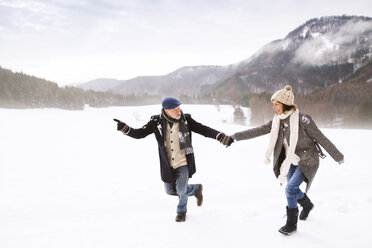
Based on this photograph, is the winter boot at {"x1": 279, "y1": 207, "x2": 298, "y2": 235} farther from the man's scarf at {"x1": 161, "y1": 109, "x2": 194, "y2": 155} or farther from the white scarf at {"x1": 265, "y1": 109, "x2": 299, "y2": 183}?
the man's scarf at {"x1": 161, "y1": 109, "x2": 194, "y2": 155}

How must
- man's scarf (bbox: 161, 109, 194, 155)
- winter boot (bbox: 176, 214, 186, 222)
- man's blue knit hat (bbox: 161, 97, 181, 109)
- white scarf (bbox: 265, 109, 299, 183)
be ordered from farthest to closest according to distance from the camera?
winter boot (bbox: 176, 214, 186, 222) → man's scarf (bbox: 161, 109, 194, 155) → man's blue knit hat (bbox: 161, 97, 181, 109) → white scarf (bbox: 265, 109, 299, 183)

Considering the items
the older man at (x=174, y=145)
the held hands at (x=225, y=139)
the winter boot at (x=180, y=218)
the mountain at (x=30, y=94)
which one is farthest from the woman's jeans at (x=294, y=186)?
the mountain at (x=30, y=94)

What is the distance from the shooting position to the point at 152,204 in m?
4.60

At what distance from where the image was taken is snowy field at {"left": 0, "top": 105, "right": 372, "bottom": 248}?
10.1 feet

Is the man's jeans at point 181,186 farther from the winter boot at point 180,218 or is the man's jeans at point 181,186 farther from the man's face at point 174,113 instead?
the man's face at point 174,113

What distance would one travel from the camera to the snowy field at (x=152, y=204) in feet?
10.1

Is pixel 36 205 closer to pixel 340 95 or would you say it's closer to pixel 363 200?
pixel 363 200

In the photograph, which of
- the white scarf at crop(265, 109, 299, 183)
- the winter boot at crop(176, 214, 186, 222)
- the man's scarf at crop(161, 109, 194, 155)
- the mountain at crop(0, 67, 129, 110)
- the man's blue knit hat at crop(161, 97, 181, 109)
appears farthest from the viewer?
the mountain at crop(0, 67, 129, 110)

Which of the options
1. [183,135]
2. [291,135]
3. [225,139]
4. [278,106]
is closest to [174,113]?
[183,135]

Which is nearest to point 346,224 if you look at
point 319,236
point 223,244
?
point 319,236

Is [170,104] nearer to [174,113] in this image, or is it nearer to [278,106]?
[174,113]

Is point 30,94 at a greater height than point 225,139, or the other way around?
point 30,94

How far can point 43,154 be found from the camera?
8312 millimetres

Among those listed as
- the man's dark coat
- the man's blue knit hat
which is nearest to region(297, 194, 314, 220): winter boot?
the man's dark coat
